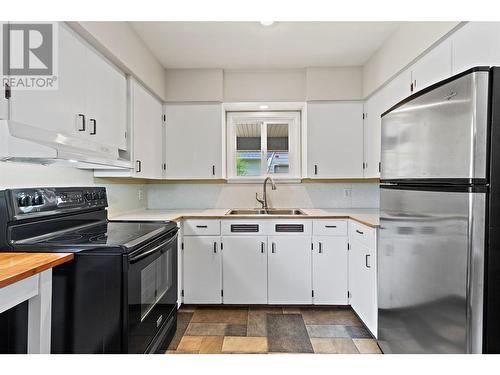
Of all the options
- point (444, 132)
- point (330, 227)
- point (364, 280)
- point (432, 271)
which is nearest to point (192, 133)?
point (330, 227)

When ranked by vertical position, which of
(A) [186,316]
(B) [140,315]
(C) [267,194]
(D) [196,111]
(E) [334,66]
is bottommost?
→ (A) [186,316]

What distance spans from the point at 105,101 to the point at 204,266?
5.12 ft

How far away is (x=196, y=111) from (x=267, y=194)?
119 centimetres

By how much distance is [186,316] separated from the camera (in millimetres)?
2520

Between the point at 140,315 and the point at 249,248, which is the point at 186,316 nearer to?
the point at 249,248

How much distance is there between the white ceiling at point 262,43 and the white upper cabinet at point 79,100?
23.3 inches

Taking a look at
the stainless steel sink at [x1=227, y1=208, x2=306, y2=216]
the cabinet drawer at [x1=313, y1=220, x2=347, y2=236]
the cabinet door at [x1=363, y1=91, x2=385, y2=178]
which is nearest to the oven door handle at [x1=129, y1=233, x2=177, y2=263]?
the stainless steel sink at [x1=227, y1=208, x2=306, y2=216]

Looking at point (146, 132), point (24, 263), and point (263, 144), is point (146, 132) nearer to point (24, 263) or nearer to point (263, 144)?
point (263, 144)

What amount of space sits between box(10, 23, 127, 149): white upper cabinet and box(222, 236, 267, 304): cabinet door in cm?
132

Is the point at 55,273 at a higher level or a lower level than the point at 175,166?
lower

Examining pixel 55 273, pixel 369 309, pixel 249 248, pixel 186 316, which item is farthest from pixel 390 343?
pixel 55 273

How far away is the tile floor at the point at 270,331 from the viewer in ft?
6.63

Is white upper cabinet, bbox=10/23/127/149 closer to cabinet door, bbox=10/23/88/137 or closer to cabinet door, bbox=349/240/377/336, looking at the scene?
cabinet door, bbox=10/23/88/137

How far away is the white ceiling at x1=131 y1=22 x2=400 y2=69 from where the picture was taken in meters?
2.25
